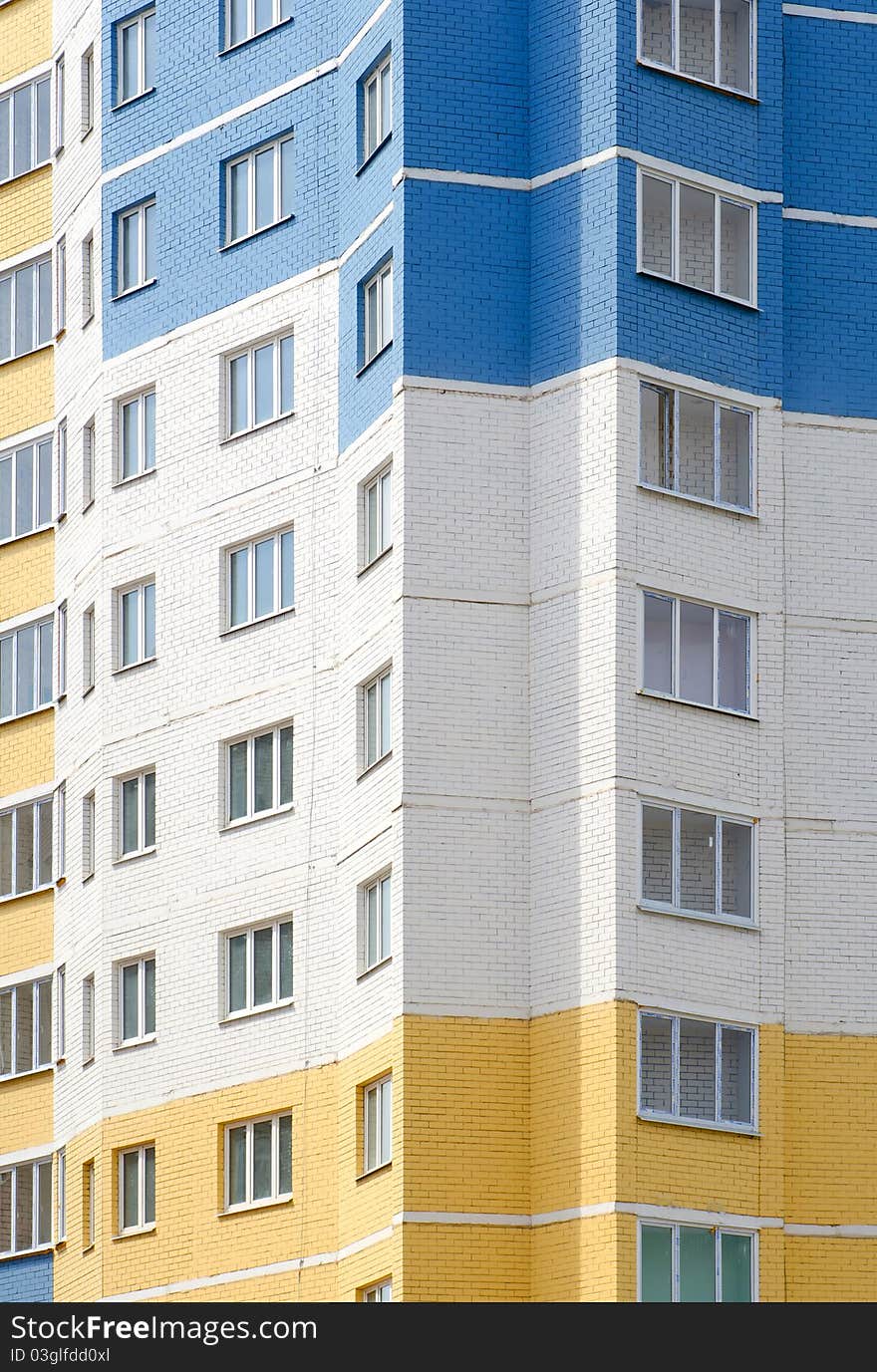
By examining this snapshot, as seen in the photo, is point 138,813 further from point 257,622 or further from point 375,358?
point 375,358

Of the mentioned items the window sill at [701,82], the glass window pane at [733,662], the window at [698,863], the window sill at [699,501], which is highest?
the window sill at [701,82]

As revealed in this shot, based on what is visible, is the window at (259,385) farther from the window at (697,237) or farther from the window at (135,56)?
the window at (697,237)

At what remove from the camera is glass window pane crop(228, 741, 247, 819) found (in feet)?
187

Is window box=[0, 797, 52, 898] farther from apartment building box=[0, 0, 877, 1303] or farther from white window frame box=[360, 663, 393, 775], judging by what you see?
white window frame box=[360, 663, 393, 775]

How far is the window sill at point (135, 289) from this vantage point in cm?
6078

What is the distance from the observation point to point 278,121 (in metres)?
58.8

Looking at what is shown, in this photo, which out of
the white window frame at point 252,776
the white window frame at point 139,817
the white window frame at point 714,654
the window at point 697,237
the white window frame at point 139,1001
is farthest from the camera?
the white window frame at point 139,817

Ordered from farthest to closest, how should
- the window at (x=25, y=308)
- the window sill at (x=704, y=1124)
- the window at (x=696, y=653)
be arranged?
the window at (x=25, y=308) → the window at (x=696, y=653) → the window sill at (x=704, y=1124)

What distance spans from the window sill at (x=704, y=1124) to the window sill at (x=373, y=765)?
22.8 feet

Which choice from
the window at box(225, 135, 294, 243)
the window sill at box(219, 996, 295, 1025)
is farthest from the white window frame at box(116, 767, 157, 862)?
the window at box(225, 135, 294, 243)

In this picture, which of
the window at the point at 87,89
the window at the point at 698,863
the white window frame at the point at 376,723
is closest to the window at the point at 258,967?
the white window frame at the point at 376,723

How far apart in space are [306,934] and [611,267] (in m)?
11.6

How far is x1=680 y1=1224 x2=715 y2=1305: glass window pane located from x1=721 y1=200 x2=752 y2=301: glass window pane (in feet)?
47.5
